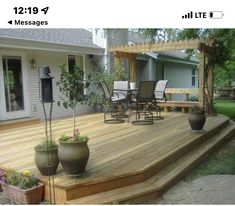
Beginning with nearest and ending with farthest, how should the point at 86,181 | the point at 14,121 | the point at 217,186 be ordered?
the point at 86,181, the point at 217,186, the point at 14,121

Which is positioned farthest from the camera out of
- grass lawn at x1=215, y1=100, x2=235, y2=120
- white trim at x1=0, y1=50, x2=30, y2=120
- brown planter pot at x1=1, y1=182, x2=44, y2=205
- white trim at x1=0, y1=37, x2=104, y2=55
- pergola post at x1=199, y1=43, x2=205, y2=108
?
grass lawn at x1=215, y1=100, x2=235, y2=120

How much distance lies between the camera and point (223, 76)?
66.9ft

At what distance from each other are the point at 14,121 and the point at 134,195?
5258 millimetres

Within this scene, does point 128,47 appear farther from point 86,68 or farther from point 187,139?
point 187,139

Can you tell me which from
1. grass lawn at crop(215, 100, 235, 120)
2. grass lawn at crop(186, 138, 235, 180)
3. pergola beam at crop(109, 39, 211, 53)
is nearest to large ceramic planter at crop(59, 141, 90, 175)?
grass lawn at crop(186, 138, 235, 180)

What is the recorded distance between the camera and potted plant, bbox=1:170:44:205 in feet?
10.7

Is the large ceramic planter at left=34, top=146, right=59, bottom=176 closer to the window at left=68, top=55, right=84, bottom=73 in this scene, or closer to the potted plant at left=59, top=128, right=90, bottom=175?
the potted plant at left=59, top=128, right=90, bottom=175

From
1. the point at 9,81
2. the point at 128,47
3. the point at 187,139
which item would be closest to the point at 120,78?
the point at 128,47

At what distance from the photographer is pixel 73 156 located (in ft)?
10.7

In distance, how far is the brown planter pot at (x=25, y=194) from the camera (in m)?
3.23

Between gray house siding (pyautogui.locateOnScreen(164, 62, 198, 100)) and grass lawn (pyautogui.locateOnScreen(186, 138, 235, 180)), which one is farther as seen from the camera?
gray house siding (pyautogui.locateOnScreen(164, 62, 198, 100))

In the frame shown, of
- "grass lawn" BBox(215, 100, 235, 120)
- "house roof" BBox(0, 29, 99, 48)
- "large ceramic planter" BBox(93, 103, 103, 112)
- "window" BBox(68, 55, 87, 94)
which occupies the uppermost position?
"house roof" BBox(0, 29, 99, 48)

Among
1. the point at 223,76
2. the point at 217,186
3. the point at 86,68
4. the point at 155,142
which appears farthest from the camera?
the point at 223,76

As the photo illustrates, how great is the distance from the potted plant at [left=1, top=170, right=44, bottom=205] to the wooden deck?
12cm
